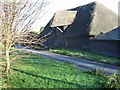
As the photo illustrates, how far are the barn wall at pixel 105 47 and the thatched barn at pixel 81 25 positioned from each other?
4.96 feet

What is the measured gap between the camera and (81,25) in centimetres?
3653

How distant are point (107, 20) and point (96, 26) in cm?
315

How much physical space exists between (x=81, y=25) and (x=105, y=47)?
349 inches

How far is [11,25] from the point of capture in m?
8.56

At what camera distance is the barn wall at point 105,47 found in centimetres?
2675

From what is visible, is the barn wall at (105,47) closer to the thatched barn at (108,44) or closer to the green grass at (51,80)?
the thatched barn at (108,44)

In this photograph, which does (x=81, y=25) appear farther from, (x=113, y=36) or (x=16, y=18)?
(x=16, y=18)

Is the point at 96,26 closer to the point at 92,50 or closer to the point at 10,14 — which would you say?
the point at 92,50

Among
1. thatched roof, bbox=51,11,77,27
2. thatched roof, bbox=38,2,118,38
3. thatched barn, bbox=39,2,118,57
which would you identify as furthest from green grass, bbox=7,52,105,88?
thatched roof, bbox=51,11,77,27

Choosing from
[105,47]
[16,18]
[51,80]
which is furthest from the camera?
[105,47]

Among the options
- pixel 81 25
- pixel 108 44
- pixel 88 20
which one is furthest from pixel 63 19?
pixel 108 44

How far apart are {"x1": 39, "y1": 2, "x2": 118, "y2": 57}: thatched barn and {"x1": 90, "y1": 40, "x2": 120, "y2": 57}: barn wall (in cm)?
151

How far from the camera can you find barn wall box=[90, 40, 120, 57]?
1053 inches

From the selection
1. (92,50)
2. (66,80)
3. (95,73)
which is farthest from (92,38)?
(66,80)
